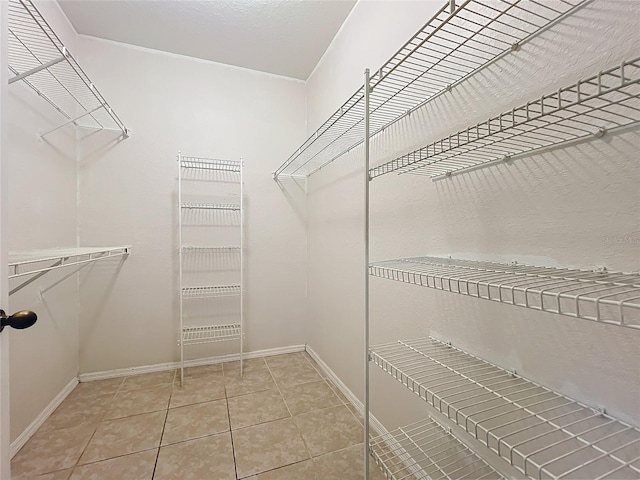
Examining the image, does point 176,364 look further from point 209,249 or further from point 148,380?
point 209,249

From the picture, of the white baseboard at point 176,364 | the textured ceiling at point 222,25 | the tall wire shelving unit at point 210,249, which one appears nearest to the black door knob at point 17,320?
the tall wire shelving unit at point 210,249

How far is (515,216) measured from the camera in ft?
2.90

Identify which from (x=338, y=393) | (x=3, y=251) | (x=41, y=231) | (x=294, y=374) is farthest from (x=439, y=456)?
(x=41, y=231)

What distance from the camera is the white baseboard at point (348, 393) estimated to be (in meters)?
1.57

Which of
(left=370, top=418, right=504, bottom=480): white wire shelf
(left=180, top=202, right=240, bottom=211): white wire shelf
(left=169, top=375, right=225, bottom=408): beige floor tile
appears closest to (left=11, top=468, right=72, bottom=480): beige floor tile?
(left=169, top=375, right=225, bottom=408): beige floor tile

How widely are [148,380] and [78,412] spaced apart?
0.45 meters

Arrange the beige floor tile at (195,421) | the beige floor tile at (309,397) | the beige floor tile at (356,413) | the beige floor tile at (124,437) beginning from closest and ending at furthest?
1. the beige floor tile at (124,437)
2. the beige floor tile at (195,421)
3. the beige floor tile at (356,413)
4. the beige floor tile at (309,397)

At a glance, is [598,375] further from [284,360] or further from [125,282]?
[125,282]

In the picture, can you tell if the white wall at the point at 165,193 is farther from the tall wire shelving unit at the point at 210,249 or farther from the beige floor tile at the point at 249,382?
the beige floor tile at the point at 249,382

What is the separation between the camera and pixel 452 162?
41.7 inches

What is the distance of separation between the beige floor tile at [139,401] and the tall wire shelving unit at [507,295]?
1493 mm

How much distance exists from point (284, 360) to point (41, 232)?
196cm

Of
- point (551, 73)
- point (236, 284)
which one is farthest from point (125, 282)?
point (551, 73)

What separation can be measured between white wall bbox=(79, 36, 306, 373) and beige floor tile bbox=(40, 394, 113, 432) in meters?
0.34
